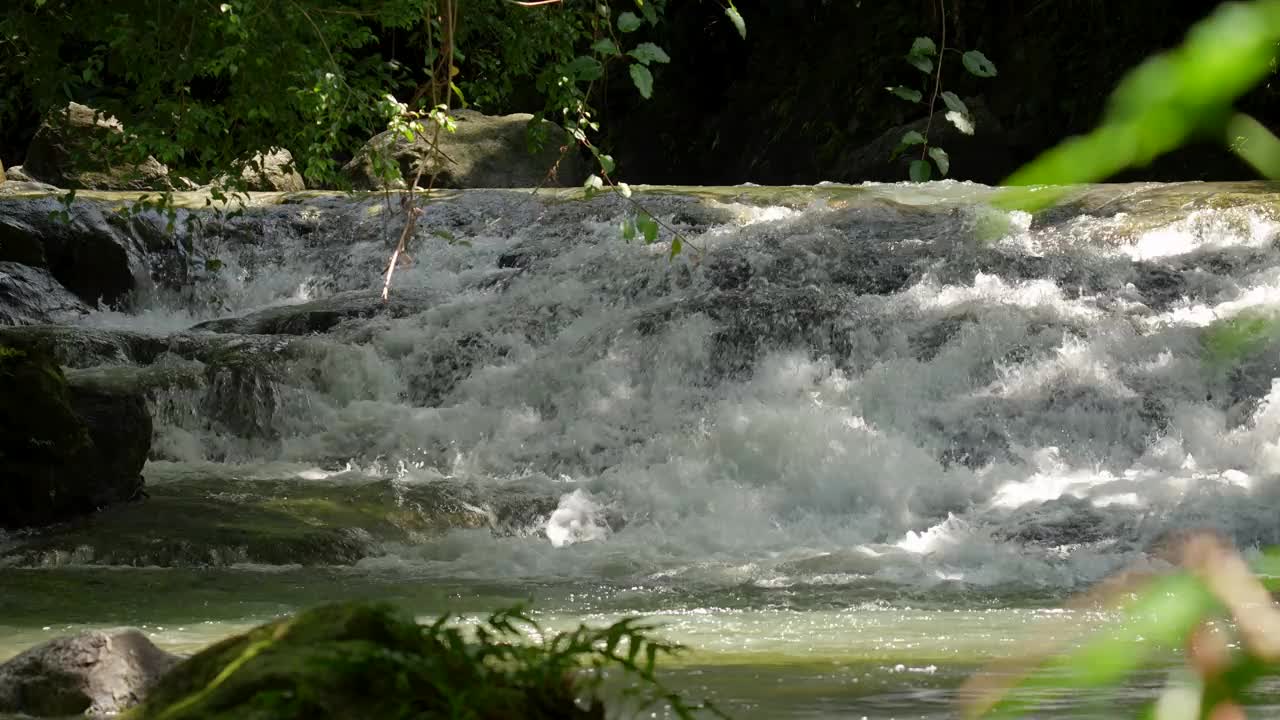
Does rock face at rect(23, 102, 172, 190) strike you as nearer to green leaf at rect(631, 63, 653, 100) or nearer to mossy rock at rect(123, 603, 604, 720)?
green leaf at rect(631, 63, 653, 100)

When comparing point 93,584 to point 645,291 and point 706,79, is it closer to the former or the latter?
point 645,291

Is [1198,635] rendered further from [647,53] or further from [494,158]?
[494,158]

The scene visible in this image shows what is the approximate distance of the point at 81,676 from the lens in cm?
344

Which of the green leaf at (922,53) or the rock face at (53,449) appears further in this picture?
the rock face at (53,449)

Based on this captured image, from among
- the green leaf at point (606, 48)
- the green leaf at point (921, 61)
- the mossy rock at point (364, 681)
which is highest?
the green leaf at point (606, 48)

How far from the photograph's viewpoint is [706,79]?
23.9m

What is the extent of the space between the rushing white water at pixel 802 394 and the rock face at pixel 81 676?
3595 mm

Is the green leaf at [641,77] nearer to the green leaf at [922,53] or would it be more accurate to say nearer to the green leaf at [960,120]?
the green leaf at [922,53]

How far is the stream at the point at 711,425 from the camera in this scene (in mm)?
6117

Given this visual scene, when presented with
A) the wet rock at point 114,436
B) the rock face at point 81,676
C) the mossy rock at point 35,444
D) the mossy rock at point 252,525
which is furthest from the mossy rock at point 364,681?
the wet rock at point 114,436

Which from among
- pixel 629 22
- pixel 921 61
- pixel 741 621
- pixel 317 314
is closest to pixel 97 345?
pixel 317 314

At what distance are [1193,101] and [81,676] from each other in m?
3.41

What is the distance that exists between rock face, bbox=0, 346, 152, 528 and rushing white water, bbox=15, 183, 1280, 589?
114 centimetres

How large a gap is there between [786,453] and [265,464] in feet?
11.0
